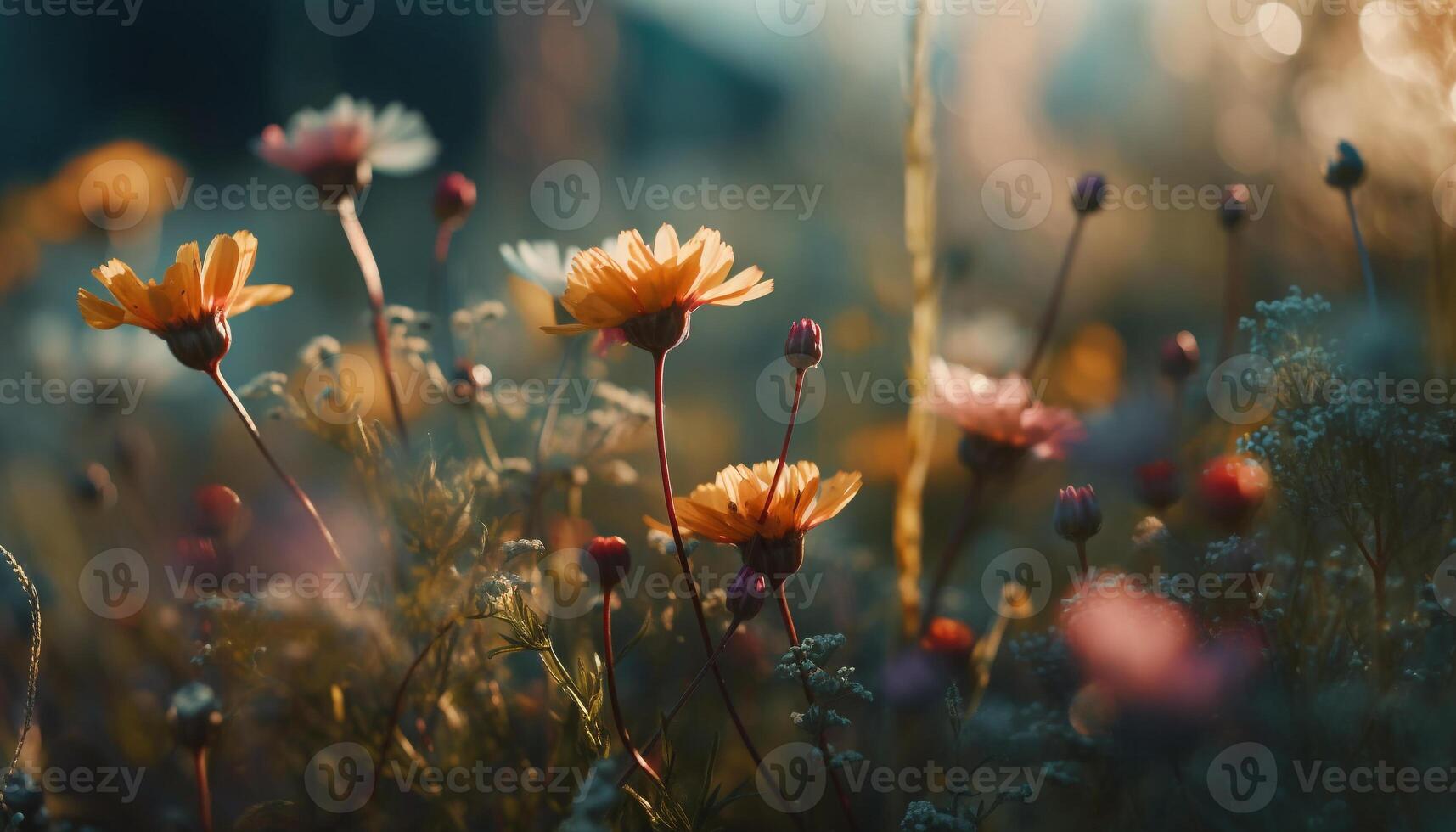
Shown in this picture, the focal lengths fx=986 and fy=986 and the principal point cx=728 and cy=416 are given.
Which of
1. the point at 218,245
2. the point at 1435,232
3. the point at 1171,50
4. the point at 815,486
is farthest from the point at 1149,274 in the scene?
the point at 218,245

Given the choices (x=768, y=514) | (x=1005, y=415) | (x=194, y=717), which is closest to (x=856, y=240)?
(x=1005, y=415)

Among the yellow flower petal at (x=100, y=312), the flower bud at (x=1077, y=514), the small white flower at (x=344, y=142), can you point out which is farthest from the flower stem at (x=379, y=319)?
the flower bud at (x=1077, y=514)

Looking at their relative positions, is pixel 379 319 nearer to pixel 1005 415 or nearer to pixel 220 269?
pixel 220 269

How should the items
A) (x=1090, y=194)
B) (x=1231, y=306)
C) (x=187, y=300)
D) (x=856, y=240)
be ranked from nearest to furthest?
(x=187, y=300) < (x=1090, y=194) < (x=1231, y=306) < (x=856, y=240)

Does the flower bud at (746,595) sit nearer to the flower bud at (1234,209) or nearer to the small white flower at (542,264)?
the small white flower at (542,264)

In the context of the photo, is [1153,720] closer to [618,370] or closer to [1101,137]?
[618,370]

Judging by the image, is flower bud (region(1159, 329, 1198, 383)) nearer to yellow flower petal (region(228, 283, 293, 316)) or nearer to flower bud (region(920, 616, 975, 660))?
flower bud (region(920, 616, 975, 660))
